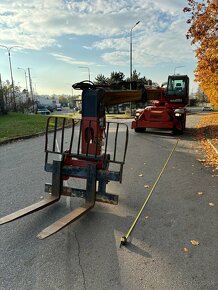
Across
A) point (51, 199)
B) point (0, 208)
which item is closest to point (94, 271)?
point (51, 199)

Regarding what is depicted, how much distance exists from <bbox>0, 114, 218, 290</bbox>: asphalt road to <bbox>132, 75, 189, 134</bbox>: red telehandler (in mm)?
8137

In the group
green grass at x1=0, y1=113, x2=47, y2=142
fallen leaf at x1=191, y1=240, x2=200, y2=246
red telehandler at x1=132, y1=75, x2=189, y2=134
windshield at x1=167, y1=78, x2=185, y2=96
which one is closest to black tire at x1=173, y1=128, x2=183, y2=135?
red telehandler at x1=132, y1=75, x2=189, y2=134

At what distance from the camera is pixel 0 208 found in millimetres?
4574

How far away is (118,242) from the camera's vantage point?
11.6 feet

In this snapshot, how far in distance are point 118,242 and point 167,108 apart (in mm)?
11716

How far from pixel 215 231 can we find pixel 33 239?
2.51 metres

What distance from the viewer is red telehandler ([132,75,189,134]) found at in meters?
14.0

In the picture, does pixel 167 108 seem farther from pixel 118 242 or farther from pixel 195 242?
pixel 118 242

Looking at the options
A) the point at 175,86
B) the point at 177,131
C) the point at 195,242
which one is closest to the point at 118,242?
the point at 195,242

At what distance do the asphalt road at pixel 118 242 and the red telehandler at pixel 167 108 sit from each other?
26.7 feet

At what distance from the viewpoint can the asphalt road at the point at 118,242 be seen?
2842mm

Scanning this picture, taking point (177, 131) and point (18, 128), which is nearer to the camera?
point (177, 131)

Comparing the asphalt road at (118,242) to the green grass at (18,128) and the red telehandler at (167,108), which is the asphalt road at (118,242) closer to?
the green grass at (18,128)

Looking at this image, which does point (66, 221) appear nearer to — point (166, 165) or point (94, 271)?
point (94, 271)
